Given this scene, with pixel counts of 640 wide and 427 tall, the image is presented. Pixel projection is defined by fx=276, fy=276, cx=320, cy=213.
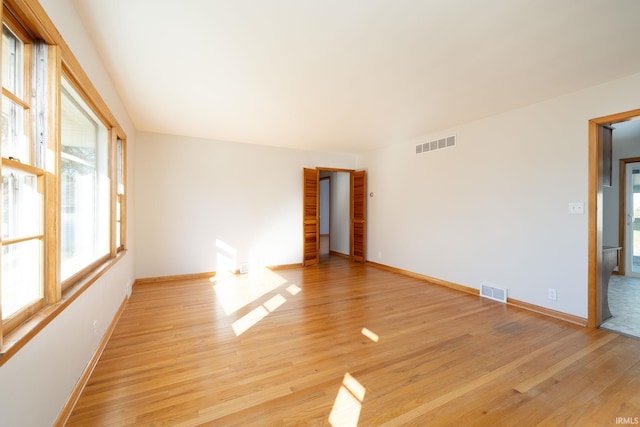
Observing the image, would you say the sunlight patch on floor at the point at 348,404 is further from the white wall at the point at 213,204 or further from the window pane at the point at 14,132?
the white wall at the point at 213,204

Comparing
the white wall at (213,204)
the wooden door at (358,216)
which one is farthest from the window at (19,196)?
the wooden door at (358,216)

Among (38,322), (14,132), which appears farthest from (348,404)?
(14,132)

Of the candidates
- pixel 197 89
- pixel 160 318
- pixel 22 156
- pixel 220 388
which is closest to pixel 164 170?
pixel 197 89

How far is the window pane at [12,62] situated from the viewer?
1265mm

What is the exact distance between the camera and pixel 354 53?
229 centimetres

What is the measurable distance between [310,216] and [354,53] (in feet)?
13.2

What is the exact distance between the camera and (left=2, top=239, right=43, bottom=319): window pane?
48.4 inches

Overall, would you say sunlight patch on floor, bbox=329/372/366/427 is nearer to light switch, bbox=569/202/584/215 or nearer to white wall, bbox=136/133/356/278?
light switch, bbox=569/202/584/215

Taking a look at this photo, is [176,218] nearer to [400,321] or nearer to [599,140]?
[400,321]

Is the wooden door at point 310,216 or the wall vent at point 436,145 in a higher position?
the wall vent at point 436,145

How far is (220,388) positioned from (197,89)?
9.35ft

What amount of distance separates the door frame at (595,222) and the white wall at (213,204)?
446 cm

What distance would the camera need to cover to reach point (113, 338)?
262 cm

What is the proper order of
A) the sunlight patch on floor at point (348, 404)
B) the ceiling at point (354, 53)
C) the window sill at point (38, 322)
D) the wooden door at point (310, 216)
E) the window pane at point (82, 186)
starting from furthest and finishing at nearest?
the wooden door at point (310, 216) → the window pane at point (82, 186) → the ceiling at point (354, 53) → the sunlight patch on floor at point (348, 404) → the window sill at point (38, 322)
